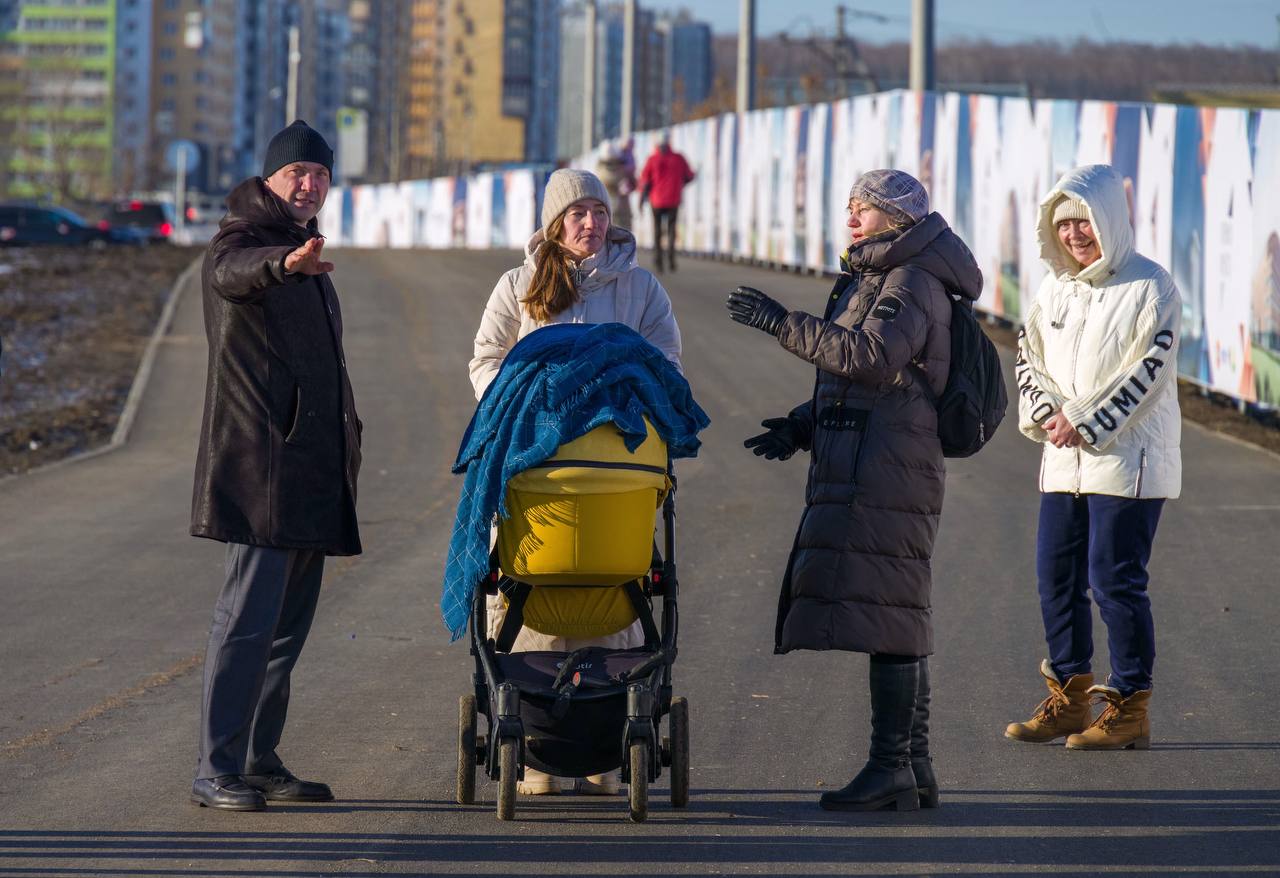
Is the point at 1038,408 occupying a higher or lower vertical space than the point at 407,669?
higher

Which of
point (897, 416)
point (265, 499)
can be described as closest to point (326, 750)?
point (265, 499)

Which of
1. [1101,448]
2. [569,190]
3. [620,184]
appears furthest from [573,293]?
[620,184]

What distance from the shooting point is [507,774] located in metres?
5.73

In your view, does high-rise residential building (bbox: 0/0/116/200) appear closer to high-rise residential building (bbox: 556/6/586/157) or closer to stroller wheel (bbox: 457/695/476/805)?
high-rise residential building (bbox: 556/6/586/157)

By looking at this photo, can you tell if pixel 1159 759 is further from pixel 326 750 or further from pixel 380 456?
pixel 380 456

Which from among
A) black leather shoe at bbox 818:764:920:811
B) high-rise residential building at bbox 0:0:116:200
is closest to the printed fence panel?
black leather shoe at bbox 818:764:920:811

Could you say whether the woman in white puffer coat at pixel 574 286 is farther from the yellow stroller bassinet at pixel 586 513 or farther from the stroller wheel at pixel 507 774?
the stroller wheel at pixel 507 774

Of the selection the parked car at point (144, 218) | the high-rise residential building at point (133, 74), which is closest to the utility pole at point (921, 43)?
the parked car at point (144, 218)

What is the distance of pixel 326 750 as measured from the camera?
22.2ft

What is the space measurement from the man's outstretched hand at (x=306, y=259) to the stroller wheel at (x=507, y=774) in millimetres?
1477

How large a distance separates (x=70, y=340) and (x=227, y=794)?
1844 centimetres

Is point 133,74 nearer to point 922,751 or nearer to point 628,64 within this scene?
point 628,64

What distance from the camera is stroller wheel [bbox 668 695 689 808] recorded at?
5.94m

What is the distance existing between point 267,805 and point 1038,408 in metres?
3.10
